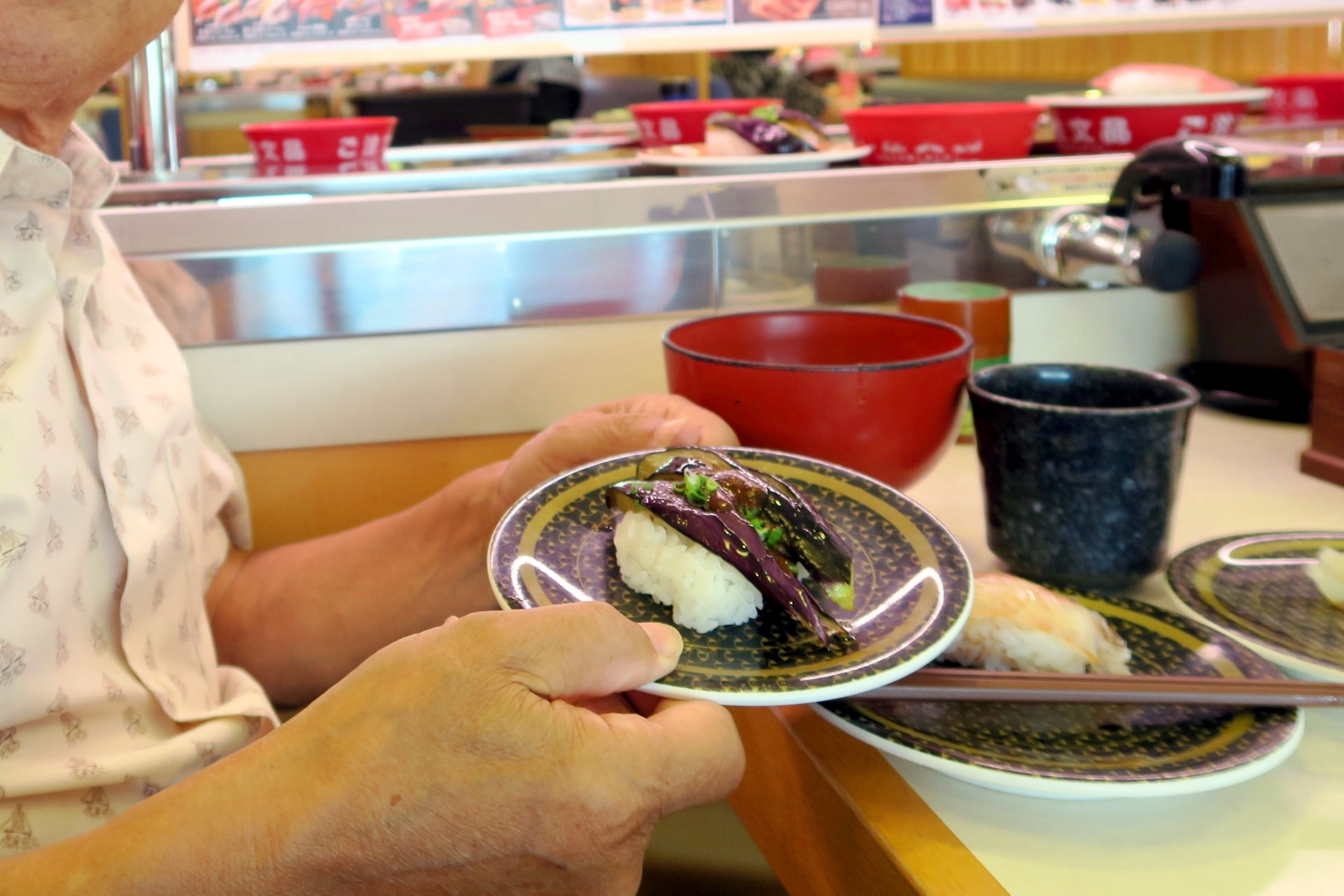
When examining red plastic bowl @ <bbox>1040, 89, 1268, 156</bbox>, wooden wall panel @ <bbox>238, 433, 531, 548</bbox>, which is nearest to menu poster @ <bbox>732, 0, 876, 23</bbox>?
red plastic bowl @ <bbox>1040, 89, 1268, 156</bbox>

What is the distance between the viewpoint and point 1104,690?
1.84 ft

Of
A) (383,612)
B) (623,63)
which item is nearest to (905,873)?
(383,612)

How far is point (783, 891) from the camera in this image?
2.83 ft

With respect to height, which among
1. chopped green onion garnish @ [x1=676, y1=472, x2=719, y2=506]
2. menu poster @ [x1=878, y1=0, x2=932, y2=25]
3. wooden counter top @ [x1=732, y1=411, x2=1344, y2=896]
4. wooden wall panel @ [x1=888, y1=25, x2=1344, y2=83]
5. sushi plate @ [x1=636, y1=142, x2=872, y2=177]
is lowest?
wooden counter top @ [x1=732, y1=411, x2=1344, y2=896]

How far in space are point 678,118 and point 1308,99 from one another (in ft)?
3.23

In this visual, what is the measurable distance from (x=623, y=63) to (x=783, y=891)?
627cm

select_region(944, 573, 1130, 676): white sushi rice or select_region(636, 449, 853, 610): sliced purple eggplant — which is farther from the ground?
select_region(636, 449, 853, 610): sliced purple eggplant

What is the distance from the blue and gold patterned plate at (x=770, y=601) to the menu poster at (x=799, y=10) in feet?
2.62

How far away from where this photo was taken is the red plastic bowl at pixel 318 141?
4.29 ft

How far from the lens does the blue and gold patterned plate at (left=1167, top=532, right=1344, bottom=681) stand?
2.08ft

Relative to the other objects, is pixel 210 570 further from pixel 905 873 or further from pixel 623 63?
pixel 623 63

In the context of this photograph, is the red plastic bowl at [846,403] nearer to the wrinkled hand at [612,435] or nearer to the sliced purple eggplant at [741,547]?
the wrinkled hand at [612,435]

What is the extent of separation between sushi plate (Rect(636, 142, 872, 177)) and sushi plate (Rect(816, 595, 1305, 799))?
77 cm

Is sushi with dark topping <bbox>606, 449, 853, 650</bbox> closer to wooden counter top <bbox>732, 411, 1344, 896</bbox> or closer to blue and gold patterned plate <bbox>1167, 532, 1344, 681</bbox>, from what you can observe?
wooden counter top <bbox>732, 411, 1344, 896</bbox>
